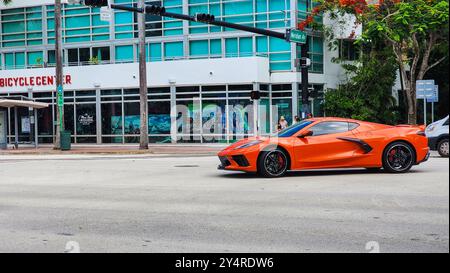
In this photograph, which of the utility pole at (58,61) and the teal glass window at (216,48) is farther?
the teal glass window at (216,48)

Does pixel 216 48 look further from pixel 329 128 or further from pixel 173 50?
pixel 329 128

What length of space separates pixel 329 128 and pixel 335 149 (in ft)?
1.78

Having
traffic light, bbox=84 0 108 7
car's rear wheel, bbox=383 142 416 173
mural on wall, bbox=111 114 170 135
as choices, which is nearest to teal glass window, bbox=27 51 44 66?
mural on wall, bbox=111 114 170 135

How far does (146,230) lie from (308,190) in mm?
4839

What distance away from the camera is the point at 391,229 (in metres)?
7.78

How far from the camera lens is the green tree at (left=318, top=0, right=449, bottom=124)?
1314 inches

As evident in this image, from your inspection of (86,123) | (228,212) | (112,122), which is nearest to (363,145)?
(228,212)

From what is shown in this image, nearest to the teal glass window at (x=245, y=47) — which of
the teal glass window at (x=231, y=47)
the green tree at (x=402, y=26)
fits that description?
the teal glass window at (x=231, y=47)

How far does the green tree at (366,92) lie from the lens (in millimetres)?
37312

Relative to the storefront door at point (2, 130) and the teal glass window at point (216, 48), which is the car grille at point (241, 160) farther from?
the storefront door at point (2, 130)

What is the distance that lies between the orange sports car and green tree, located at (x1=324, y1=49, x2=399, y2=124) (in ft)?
73.3

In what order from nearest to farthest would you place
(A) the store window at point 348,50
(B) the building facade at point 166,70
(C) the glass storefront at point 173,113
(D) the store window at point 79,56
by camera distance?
(B) the building facade at point 166,70 → (C) the glass storefront at point 173,113 → (A) the store window at point 348,50 → (D) the store window at point 79,56
